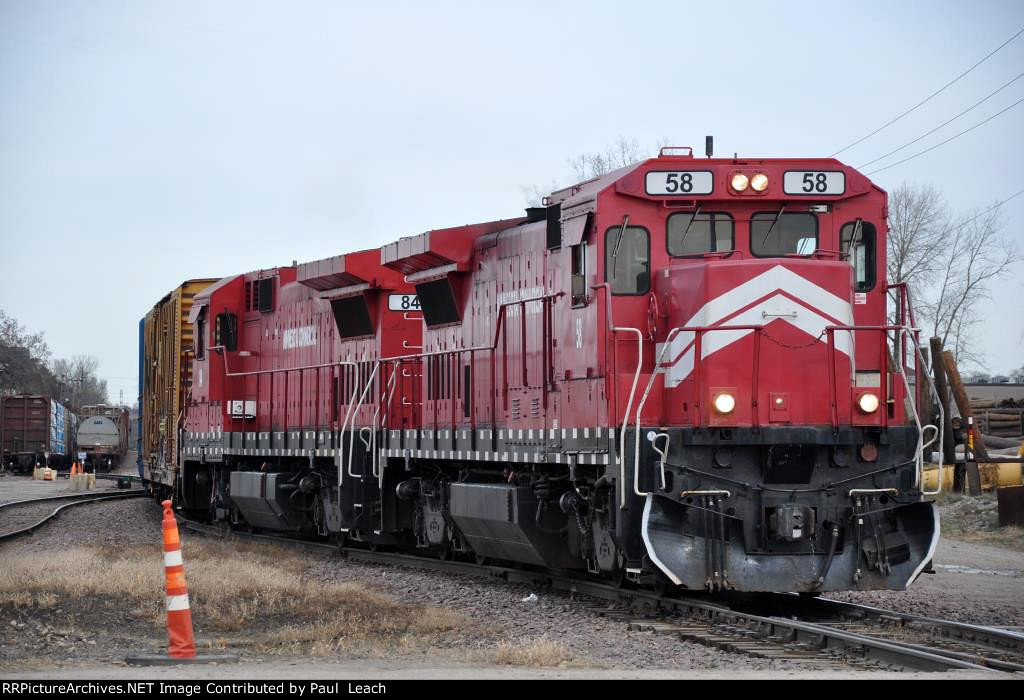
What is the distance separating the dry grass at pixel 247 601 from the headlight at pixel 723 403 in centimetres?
283

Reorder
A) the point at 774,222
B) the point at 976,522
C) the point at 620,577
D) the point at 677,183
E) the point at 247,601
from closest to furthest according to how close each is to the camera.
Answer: the point at 677,183, the point at 774,222, the point at 247,601, the point at 620,577, the point at 976,522

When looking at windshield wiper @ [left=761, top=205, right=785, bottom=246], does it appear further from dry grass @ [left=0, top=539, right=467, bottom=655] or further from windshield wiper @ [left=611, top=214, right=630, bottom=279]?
dry grass @ [left=0, top=539, right=467, bottom=655]

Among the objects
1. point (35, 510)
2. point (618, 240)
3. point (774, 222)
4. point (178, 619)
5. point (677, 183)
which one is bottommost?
point (35, 510)

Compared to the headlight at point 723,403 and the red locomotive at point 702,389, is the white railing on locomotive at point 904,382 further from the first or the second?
the headlight at point 723,403

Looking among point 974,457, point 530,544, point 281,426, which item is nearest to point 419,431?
point 530,544

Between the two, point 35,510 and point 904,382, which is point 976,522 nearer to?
point 904,382

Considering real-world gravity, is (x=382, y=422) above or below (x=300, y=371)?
below

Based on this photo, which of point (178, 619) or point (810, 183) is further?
point (810, 183)

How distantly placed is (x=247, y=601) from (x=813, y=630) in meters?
5.33

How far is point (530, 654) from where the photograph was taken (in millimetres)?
8469

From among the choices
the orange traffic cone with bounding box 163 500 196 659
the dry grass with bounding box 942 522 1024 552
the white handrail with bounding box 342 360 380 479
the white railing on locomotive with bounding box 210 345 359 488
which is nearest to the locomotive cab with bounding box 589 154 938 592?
the orange traffic cone with bounding box 163 500 196 659

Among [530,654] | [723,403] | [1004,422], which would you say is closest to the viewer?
[530,654]

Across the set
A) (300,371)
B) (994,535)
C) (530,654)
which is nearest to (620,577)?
(530,654)

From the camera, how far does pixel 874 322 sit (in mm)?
12242
